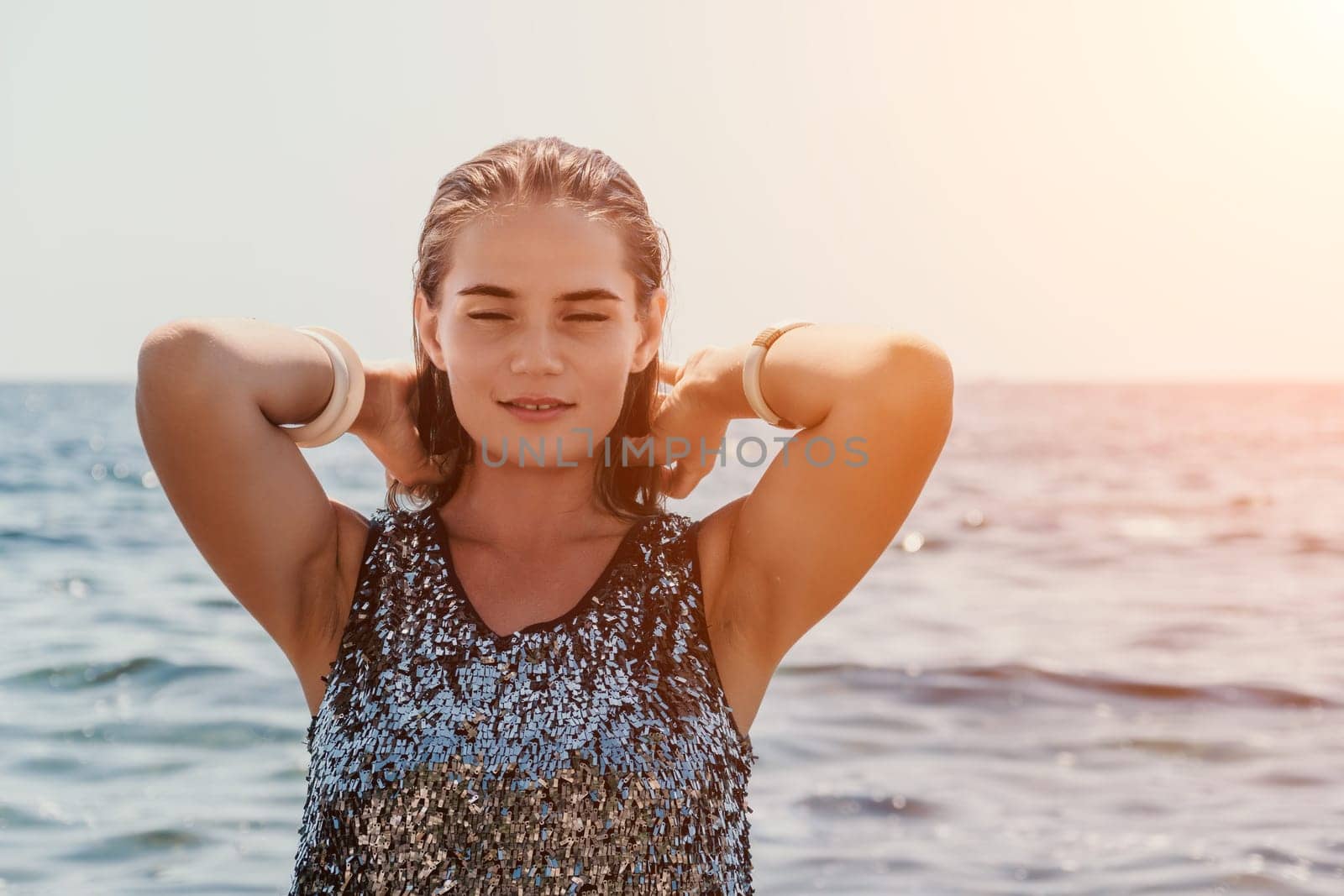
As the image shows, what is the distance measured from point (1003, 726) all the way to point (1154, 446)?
24916mm

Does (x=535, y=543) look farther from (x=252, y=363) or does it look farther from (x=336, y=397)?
(x=252, y=363)

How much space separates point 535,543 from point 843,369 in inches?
22.5

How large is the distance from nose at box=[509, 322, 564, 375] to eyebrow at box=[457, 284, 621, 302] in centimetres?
6

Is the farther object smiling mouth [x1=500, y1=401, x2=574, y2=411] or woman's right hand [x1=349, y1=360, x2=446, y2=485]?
woman's right hand [x1=349, y1=360, x2=446, y2=485]

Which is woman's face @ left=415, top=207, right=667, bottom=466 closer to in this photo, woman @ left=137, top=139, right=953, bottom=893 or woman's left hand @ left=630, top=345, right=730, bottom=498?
woman @ left=137, top=139, right=953, bottom=893

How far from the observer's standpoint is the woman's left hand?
2.47m

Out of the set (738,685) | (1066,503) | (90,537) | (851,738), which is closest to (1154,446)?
(1066,503)

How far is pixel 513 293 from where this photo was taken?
7.22 ft

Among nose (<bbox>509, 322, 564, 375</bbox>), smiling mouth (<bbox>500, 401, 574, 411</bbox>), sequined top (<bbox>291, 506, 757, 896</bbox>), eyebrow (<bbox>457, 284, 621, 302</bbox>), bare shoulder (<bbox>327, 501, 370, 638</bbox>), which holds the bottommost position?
sequined top (<bbox>291, 506, 757, 896</bbox>)

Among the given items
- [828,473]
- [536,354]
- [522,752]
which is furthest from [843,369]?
[522,752]

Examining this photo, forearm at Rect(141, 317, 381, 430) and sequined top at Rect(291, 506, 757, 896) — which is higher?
forearm at Rect(141, 317, 381, 430)

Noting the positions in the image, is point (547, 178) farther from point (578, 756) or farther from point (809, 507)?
point (578, 756)

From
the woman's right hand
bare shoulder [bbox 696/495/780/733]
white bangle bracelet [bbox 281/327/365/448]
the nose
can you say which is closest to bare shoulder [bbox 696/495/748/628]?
bare shoulder [bbox 696/495/780/733]

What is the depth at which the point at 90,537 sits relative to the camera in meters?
12.6
